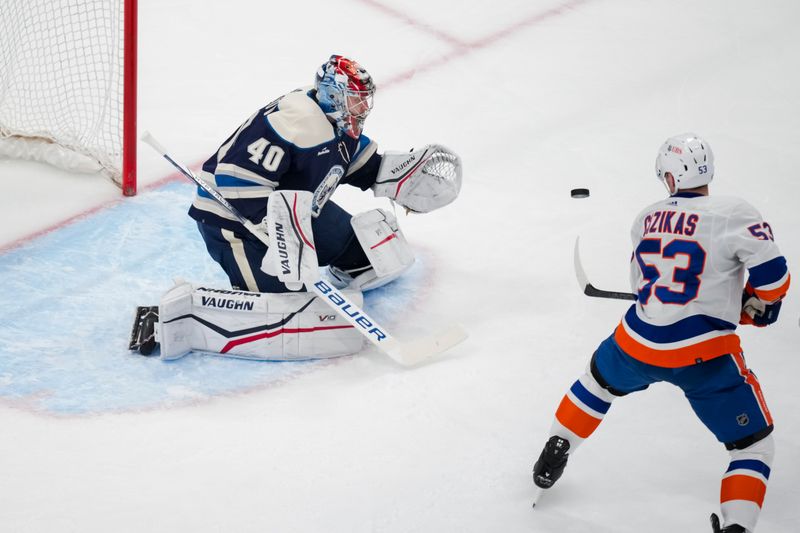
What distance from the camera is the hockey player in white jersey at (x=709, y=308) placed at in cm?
239

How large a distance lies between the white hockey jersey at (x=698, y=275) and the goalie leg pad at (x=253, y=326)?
1067 mm

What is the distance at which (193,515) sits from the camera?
258 cm

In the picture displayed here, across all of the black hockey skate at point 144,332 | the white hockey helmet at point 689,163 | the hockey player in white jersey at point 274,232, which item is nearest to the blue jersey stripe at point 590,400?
the white hockey helmet at point 689,163

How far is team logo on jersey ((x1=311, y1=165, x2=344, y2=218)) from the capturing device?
3314 mm

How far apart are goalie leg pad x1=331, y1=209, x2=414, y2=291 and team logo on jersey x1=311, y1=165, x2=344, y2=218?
18 centimetres

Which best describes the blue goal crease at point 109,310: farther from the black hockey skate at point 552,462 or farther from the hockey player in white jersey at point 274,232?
the black hockey skate at point 552,462

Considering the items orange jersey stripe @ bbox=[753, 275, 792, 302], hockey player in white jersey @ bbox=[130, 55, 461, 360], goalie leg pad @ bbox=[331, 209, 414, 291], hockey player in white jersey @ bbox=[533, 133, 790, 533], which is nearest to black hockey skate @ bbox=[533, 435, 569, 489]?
hockey player in white jersey @ bbox=[533, 133, 790, 533]

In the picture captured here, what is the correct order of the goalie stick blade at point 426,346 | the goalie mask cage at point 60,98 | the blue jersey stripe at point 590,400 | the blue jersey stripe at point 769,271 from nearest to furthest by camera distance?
A: the blue jersey stripe at point 769,271 → the blue jersey stripe at point 590,400 → the goalie stick blade at point 426,346 → the goalie mask cage at point 60,98

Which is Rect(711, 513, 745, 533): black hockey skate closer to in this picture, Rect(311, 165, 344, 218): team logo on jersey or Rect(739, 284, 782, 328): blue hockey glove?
Rect(739, 284, 782, 328): blue hockey glove

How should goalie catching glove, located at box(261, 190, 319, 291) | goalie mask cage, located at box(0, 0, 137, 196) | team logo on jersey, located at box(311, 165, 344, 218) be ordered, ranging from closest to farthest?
goalie catching glove, located at box(261, 190, 319, 291) < team logo on jersey, located at box(311, 165, 344, 218) < goalie mask cage, located at box(0, 0, 137, 196)

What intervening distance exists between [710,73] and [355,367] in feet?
9.27

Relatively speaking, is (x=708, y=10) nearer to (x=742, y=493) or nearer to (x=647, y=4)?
(x=647, y=4)

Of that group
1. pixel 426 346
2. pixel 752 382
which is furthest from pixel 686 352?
pixel 426 346

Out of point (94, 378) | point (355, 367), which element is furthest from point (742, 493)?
point (94, 378)
